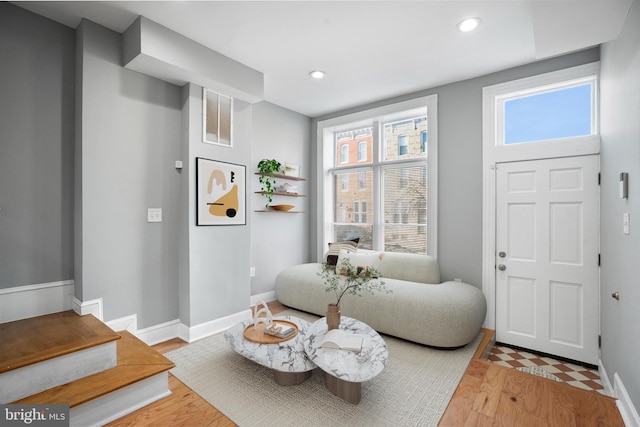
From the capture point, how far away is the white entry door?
8.76 ft

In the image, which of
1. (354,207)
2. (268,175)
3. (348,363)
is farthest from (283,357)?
(354,207)

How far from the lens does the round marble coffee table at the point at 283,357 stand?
2.06 m

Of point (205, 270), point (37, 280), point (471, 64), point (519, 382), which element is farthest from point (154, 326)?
→ point (471, 64)

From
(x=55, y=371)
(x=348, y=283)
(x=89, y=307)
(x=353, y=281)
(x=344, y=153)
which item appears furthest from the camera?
(x=344, y=153)

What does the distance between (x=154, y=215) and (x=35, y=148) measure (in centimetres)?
98

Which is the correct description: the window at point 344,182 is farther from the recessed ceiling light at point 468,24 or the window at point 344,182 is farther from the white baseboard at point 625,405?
the white baseboard at point 625,405

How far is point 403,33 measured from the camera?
254 cm

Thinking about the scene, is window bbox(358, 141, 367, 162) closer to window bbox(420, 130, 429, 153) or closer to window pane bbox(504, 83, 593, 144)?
window bbox(420, 130, 429, 153)

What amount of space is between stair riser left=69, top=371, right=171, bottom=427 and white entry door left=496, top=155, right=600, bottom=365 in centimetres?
315

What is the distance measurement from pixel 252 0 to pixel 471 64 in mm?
2202

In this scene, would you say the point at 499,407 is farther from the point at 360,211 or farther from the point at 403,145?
the point at 403,145

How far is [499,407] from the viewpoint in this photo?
1951 millimetres

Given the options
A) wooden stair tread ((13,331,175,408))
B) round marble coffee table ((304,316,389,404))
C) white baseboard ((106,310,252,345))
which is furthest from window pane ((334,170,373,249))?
wooden stair tread ((13,331,175,408))

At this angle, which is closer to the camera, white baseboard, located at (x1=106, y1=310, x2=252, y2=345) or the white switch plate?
white baseboard, located at (x1=106, y1=310, x2=252, y2=345)
